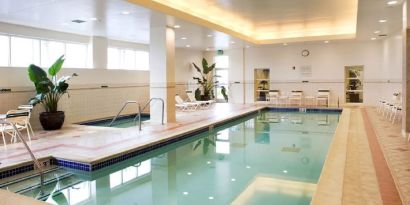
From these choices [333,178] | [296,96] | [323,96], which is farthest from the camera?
[296,96]

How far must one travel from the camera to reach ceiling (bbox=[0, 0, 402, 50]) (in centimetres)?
679

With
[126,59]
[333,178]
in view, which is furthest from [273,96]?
[333,178]

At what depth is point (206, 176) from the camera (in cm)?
494

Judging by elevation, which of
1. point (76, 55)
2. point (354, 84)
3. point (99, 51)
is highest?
point (99, 51)

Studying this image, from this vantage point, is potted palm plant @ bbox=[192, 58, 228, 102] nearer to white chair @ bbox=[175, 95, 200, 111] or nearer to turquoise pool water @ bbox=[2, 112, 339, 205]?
white chair @ bbox=[175, 95, 200, 111]

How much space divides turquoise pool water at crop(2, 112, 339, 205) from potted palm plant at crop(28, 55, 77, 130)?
3507mm

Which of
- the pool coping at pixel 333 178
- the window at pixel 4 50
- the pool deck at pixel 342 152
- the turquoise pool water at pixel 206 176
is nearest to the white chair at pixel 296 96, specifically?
the pool deck at pixel 342 152

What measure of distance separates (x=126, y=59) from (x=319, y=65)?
8.58m

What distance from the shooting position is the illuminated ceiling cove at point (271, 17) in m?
8.02

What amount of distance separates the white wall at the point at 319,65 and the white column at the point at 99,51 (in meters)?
6.70

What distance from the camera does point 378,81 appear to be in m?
13.6

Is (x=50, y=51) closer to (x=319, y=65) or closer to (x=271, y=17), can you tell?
(x=271, y=17)

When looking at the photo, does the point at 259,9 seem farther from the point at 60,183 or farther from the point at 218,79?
the point at 218,79

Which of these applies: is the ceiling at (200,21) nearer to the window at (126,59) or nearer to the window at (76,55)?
the window at (76,55)
